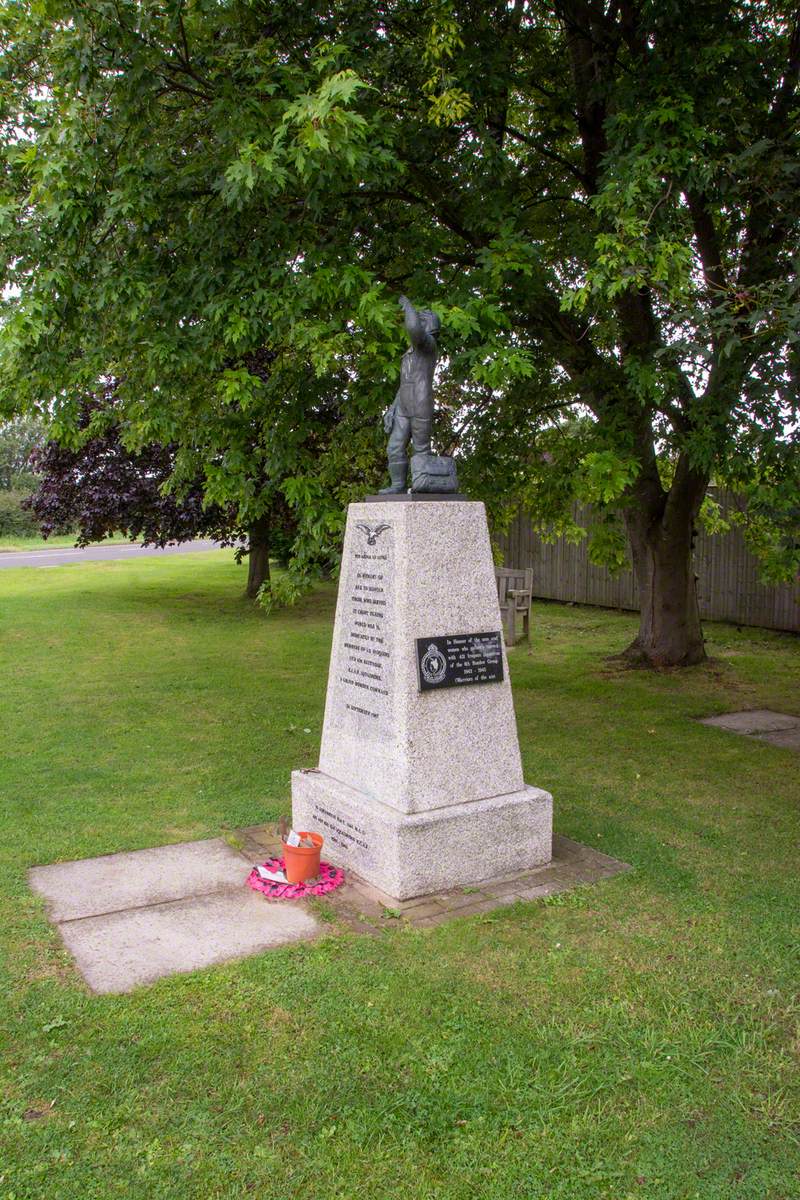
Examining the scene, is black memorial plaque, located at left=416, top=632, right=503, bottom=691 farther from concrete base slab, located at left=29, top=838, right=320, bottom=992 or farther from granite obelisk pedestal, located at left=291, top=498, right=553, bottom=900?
concrete base slab, located at left=29, top=838, right=320, bottom=992

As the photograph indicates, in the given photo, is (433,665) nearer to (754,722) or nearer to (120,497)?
(754,722)

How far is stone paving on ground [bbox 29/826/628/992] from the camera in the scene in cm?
466

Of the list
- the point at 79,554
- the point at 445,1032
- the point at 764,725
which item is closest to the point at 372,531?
the point at 445,1032

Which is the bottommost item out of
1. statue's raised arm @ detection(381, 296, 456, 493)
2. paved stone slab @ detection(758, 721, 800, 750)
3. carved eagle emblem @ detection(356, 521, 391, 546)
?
paved stone slab @ detection(758, 721, 800, 750)

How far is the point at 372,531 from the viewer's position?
5797 mm

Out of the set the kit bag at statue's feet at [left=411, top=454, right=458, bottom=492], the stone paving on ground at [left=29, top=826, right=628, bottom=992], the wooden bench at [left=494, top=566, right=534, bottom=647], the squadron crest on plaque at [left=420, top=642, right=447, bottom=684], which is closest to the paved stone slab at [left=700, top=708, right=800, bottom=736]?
the stone paving on ground at [left=29, top=826, right=628, bottom=992]

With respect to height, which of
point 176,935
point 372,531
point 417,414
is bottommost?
point 176,935

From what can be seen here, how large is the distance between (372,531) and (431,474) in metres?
0.50

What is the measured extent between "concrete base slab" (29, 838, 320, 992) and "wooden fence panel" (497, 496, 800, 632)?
943 cm

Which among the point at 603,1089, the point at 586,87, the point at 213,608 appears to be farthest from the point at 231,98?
the point at 213,608

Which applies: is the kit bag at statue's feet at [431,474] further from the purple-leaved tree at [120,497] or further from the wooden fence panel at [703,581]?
the purple-leaved tree at [120,497]

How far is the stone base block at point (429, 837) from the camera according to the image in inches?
209

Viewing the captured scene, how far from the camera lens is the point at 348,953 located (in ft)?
15.3

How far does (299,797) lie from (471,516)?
6.96 ft
